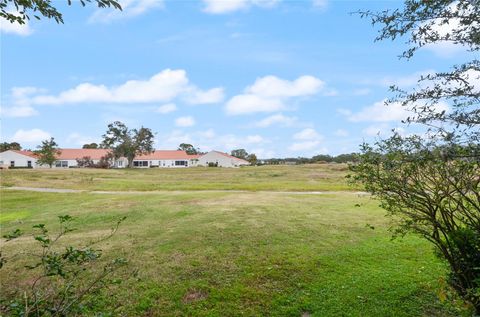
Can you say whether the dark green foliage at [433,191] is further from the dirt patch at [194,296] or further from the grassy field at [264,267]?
the dirt patch at [194,296]

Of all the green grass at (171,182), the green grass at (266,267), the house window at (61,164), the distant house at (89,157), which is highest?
the distant house at (89,157)

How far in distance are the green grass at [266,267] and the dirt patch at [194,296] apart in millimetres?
17

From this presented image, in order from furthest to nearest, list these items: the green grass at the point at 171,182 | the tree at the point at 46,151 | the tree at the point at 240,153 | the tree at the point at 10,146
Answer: the tree at the point at 240,153
the tree at the point at 10,146
the tree at the point at 46,151
the green grass at the point at 171,182

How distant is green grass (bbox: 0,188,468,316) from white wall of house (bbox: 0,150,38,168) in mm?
68284

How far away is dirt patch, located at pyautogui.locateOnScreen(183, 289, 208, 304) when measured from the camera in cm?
604

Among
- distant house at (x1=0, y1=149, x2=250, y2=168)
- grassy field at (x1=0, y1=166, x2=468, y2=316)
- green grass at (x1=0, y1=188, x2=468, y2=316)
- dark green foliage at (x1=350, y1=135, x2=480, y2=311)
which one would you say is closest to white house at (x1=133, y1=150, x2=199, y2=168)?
distant house at (x1=0, y1=149, x2=250, y2=168)

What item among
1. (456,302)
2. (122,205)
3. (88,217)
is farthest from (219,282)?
(122,205)

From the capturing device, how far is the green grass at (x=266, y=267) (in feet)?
19.1

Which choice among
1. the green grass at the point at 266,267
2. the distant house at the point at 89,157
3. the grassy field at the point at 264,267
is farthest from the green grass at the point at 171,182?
the distant house at the point at 89,157

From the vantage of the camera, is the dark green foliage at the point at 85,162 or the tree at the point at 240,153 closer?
the dark green foliage at the point at 85,162

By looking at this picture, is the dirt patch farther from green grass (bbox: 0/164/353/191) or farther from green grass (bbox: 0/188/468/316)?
green grass (bbox: 0/164/353/191)

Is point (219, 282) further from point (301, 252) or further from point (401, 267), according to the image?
point (401, 267)

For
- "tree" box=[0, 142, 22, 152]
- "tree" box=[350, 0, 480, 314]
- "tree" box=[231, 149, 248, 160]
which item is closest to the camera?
"tree" box=[350, 0, 480, 314]

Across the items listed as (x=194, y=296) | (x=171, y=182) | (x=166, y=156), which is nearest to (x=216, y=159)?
(x=166, y=156)
